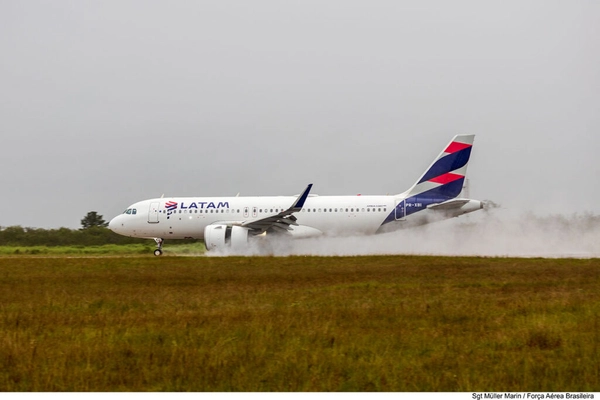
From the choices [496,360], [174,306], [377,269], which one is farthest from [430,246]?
[496,360]

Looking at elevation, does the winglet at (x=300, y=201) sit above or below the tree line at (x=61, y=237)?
above

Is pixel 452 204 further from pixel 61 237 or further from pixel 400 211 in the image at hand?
pixel 61 237

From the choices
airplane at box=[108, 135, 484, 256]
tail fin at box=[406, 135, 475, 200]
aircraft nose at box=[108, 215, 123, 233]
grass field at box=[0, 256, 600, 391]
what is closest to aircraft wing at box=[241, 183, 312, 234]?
airplane at box=[108, 135, 484, 256]

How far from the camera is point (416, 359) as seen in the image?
934 cm

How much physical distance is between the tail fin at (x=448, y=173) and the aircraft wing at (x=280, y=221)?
5871 millimetres

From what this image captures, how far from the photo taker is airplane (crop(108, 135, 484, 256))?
3656 centimetres

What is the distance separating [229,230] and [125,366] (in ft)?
93.8

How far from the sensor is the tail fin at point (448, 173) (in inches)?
1459

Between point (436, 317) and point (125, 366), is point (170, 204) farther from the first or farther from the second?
point (125, 366)

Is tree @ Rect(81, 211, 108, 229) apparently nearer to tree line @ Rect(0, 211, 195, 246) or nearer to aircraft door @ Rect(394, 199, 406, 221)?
tree line @ Rect(0, 211, 195, 246)

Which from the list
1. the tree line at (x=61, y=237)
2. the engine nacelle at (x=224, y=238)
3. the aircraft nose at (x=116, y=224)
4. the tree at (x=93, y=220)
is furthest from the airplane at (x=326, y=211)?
the tree at (x=93, y=220)

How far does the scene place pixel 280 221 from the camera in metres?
37.5

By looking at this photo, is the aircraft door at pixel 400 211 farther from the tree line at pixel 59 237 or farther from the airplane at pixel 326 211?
the tree line at pixel 59 237

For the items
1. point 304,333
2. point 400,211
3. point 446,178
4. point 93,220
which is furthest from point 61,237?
point 304,333
